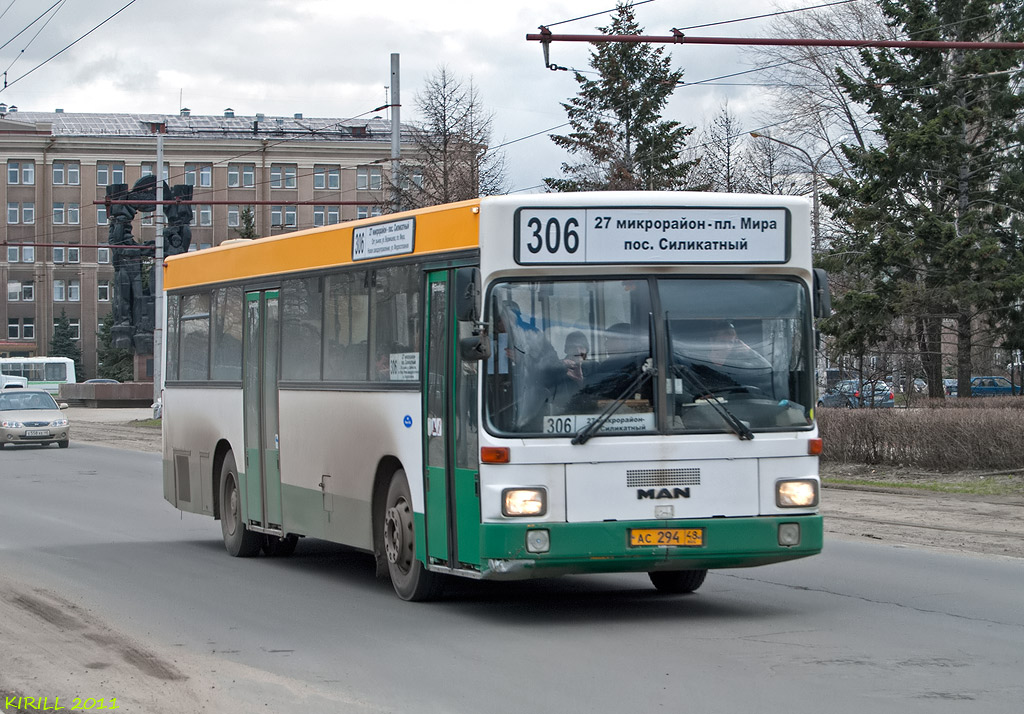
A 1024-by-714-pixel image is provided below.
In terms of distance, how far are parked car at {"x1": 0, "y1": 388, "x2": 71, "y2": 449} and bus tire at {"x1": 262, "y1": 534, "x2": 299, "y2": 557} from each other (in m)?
25.5

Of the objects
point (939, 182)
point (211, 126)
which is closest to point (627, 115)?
point (939, 182)

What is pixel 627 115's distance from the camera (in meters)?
51.9

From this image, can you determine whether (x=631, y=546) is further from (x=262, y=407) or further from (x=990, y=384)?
(x=990, y=384)

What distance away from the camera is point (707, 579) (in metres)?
12.1

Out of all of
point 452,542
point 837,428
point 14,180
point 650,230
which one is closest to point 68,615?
point 452,542

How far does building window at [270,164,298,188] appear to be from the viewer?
368 feet

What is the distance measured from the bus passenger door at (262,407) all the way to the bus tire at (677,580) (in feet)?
12.5

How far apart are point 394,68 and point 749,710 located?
28980 mm

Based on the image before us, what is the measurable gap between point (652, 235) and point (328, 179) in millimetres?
106220

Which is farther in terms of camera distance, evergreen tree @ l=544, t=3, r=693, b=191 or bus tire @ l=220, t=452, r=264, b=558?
evergreen tree @ l=544, t=3, r=693, b=191

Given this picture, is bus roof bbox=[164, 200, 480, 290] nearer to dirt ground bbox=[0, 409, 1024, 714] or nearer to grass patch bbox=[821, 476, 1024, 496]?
dirt ground bbox=[0, 409, 1024, 714]

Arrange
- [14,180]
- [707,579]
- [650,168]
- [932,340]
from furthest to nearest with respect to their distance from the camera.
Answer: [14,180] < [650,168] < [932,340] < [707,579]

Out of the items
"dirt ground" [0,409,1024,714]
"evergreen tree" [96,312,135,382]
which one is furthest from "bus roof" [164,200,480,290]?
"evergreen tree" [96,312,135,382]

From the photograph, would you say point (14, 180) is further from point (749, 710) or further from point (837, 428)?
point (749, 710)
